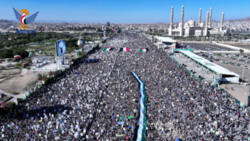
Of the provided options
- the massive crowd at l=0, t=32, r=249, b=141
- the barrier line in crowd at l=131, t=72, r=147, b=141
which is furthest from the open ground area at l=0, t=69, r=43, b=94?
the barrier line in crowd at l=131, t=72, r=147, b=141

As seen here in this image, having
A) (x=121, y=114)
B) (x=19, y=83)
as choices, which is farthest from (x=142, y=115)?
(x=19, y=83)

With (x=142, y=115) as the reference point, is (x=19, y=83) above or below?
below

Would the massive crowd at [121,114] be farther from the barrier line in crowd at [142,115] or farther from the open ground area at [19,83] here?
the open ground area at [19,83]

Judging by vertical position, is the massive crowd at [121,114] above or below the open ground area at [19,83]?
above

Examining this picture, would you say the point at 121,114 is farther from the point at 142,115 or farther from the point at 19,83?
the point at 19,83

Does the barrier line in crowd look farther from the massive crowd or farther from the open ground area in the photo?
the open ground area

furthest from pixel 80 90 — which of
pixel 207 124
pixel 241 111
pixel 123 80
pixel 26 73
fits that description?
pixel 26 73

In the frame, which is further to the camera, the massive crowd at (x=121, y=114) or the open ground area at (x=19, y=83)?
the open ground area at (x=19, y=83)

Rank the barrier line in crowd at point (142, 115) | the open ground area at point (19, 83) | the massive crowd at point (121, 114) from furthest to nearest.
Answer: the open ground area at point (19, 83) → the massive crowd at point (121, 114) → the barrier line in crowd at point (142, 115)

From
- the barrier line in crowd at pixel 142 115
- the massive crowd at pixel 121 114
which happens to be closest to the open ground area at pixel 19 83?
the massive crowd at pixel 121 114
